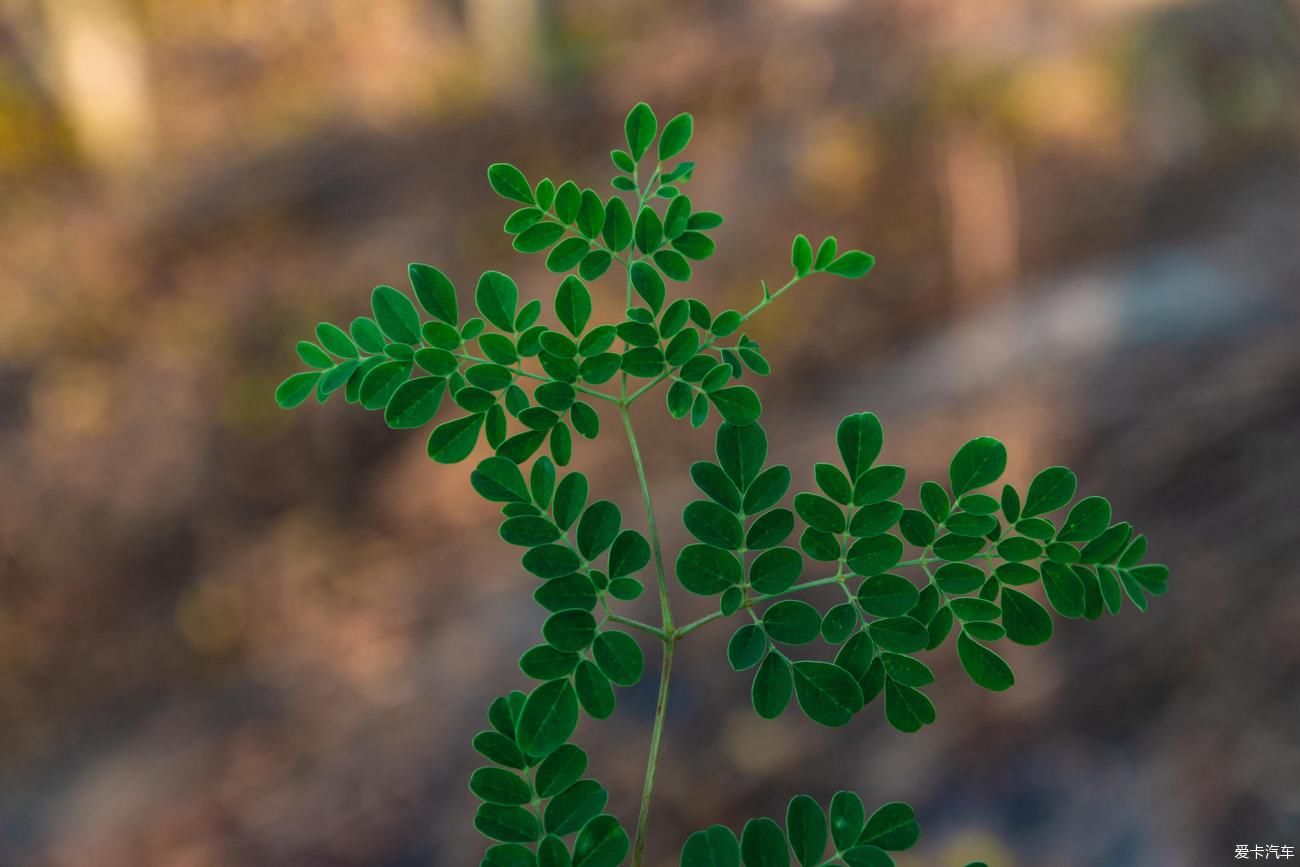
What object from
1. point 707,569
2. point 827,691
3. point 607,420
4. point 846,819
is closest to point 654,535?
point 707,569

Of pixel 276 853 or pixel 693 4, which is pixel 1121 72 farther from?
pixel 276 853

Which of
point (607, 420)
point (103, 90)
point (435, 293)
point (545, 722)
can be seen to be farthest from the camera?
point (103, 90)

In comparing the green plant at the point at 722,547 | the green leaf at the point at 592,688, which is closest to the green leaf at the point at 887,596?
the green plant at the point at 722,547

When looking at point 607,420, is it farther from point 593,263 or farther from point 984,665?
point 984,665

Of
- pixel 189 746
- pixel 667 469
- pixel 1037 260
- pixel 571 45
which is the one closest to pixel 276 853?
pixel 189 746

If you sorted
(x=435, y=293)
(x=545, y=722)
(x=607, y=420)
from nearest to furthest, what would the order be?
(x=545, y=722) → (x=435, y=293) → (x=607, y=420)
